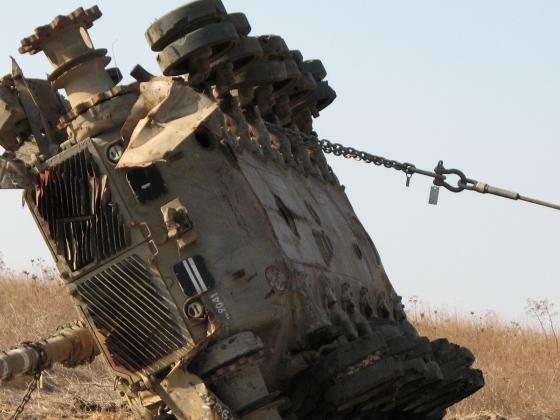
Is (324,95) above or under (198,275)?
above

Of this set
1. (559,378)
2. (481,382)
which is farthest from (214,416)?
(559,378)

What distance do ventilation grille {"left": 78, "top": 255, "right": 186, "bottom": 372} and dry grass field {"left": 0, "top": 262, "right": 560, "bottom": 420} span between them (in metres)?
2.76

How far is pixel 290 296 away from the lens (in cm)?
1050

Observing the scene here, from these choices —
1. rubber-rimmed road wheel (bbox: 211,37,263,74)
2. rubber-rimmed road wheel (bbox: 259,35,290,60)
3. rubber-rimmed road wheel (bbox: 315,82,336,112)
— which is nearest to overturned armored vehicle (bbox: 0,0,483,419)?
rubber-rimmed road wheel (bbox: 211,37,263,74)

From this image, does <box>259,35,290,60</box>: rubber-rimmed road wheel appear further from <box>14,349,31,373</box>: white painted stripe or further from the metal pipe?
<box>14,349,31,373</box>: white painted stripe

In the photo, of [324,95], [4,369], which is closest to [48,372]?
[324,95]

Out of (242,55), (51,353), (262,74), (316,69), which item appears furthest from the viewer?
(316,69)

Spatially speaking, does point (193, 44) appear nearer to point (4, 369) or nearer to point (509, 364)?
point (4, 369)

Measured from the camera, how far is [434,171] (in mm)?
14055

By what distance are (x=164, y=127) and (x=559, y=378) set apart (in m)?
9.59

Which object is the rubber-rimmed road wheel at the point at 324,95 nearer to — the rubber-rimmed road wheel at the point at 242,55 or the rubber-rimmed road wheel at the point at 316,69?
the rubber-rimmed road wheel at the point at 316,69

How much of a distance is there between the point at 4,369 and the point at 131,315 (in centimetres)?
96

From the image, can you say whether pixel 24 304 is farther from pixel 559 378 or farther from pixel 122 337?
pixel 122 337

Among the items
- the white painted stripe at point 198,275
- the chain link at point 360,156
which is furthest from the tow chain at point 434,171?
the white painted stripe at point 198,275
